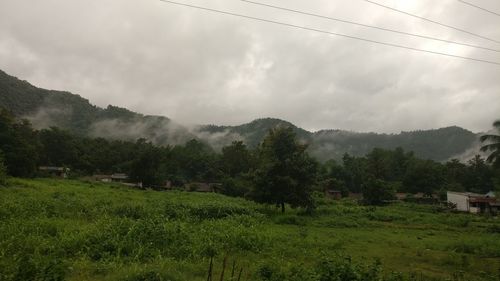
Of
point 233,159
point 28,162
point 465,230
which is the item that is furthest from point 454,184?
point 28,162

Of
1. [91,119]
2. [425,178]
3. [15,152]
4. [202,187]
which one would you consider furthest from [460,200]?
[91,119]

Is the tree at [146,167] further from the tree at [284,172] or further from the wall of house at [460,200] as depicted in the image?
the wall of house at [460,200]

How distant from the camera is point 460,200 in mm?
66875

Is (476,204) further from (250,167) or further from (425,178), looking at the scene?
(250,167)

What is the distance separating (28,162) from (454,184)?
88448 mm

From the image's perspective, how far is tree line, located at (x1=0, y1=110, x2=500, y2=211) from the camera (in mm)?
36500

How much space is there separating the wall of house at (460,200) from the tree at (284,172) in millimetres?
40650

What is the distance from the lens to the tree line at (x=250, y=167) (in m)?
36.5

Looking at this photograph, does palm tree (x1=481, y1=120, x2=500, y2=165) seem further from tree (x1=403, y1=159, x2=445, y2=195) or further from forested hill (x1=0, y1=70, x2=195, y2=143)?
forested hill (x1=0, y1=70, x2=195, y2=143)

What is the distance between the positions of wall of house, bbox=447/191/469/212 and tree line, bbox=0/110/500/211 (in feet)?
31.0

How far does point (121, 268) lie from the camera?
481 inches

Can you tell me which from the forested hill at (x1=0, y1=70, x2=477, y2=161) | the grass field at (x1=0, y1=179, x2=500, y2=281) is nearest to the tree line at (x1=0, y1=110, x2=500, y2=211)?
the grass field at (x1=0, y1=179, x2=500, y2=281)

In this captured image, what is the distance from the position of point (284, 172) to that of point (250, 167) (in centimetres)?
4691

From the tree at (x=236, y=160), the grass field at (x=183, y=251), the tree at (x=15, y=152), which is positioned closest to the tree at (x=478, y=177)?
the tree at (x=236, y=160)
